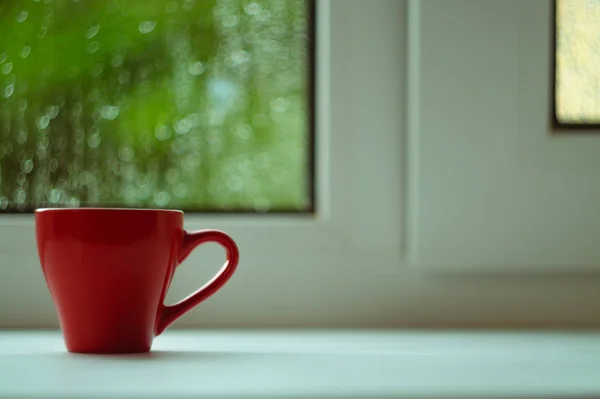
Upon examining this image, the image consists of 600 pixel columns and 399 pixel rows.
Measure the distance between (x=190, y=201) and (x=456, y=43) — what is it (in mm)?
318

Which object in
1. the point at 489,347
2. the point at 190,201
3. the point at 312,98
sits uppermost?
the point at 312,98

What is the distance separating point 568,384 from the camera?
1.43ft

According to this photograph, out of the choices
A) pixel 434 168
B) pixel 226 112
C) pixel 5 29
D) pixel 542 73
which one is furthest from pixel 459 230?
pixel 5 29

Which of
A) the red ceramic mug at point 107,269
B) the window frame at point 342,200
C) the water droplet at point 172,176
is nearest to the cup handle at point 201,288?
the red ceramic mug at point 107,269

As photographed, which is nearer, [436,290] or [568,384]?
[568,384]

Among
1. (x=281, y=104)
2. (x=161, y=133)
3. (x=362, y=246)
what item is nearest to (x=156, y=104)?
(x=161, y=133)

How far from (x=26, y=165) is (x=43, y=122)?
48 millimetres

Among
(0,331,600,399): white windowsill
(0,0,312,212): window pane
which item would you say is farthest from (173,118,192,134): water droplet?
(0,331,600,399): white windowsill

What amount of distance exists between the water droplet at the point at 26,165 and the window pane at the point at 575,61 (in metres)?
0.54

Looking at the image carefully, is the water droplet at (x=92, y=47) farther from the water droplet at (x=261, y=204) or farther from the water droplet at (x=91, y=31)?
the water droplet at (x=261, y=204)

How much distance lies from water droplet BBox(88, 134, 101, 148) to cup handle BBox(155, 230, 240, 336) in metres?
0.31

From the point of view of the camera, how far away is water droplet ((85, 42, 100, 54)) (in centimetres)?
85

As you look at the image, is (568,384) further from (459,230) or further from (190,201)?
(190,201)

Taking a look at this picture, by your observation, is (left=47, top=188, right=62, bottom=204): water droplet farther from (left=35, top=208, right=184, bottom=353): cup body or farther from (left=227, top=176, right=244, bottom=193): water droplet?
(left=35, top=208, right=184, bottom=353): cup body
